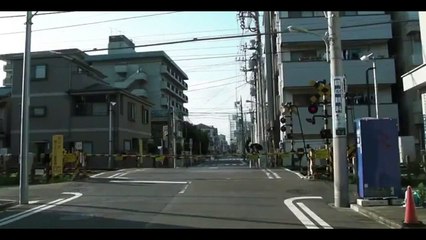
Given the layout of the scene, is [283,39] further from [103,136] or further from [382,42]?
[103,136]

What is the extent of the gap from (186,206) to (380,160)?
5.46 meters

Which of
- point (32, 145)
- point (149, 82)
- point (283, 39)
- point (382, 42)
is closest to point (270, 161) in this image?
point (283, 39)

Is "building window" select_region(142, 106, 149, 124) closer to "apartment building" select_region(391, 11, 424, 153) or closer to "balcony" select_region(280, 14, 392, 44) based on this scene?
"balcony" select_region(280, 14, 392, 44)

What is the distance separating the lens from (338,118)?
48.3 ft

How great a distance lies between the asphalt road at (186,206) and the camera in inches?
459

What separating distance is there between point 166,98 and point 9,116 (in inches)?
1688

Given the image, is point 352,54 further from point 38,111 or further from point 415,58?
point 38,111

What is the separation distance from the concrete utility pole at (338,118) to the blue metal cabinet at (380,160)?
53 cm

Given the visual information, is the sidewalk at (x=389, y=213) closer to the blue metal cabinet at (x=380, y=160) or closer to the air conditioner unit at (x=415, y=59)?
the blue metal cabinet at (x=380, y=160)

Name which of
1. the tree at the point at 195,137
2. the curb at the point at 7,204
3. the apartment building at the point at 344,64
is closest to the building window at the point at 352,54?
the apartment building at the point at 344,64

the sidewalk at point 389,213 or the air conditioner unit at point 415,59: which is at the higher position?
the air conditioner unit at point 415,59

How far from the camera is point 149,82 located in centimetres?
8519
